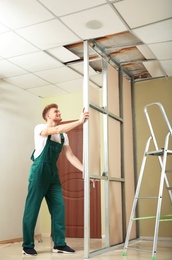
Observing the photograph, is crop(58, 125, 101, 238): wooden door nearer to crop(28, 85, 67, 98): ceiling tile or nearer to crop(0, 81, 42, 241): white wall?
crop(0, 81, 42, 241): white wall

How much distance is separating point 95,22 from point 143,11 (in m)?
0.52

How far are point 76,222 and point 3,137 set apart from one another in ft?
6.11

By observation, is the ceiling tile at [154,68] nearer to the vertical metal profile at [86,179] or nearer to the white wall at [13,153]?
the vertical metal profile at [86,179]

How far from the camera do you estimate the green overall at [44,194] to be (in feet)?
11.4

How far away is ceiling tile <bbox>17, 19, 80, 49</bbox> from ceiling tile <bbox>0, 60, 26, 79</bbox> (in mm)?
716

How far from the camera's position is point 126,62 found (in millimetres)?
4668

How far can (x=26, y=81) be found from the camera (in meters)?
5.18

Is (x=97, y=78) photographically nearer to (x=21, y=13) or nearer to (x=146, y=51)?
(x=146, y=51)

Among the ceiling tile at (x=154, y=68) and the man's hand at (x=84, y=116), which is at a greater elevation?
the ceiling tile at (x=154, y=68)

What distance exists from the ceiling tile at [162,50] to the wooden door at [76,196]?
6.45 feet

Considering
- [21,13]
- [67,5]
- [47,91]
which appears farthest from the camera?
[47,91]

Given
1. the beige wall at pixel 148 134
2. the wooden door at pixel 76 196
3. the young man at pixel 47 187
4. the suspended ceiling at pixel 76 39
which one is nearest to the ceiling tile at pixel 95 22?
the suspended ceiling at pixel 76 39

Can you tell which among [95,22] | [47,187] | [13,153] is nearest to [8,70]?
[13,153]

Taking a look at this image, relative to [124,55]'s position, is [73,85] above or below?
below
